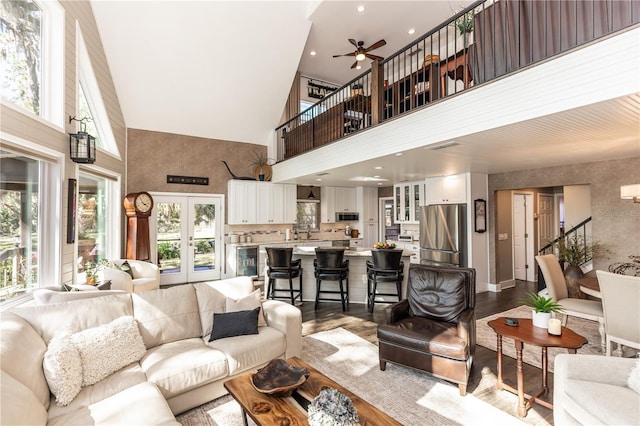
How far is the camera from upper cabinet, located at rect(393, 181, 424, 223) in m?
7.54

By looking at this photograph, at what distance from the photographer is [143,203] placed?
603cm

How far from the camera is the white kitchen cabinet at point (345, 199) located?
29.8 ft

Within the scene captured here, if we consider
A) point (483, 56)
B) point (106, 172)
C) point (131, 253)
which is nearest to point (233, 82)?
point (106, 172)

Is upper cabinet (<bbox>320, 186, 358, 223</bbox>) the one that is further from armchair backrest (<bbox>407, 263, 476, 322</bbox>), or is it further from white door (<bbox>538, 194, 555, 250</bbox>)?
armchair backrest (<bbox>407, 263, 476, 322</bbox>)

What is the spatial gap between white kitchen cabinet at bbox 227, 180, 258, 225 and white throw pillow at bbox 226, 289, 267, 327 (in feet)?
15.3

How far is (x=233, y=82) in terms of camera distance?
6.59m

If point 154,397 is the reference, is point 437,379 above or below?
below

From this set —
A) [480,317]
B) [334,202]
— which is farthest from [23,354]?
[334,202]

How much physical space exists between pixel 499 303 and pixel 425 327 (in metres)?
3.28

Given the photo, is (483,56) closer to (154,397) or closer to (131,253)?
(154,397)

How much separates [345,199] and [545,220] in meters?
5.12

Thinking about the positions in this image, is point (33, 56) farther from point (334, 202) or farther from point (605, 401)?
point (334, 202)

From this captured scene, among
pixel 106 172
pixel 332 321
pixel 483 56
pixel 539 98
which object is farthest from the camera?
pixel 106 172

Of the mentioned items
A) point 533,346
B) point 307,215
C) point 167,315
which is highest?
point 307,215
